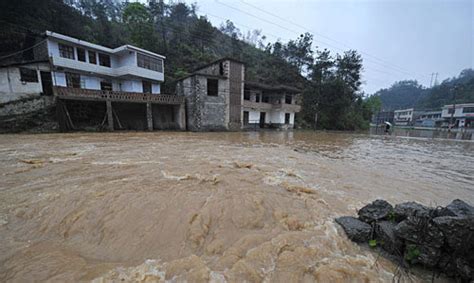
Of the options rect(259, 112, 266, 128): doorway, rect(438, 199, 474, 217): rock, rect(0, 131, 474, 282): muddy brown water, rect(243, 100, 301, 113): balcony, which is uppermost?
rect(243, 100, 301, 113): balcony

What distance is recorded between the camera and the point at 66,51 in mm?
18016

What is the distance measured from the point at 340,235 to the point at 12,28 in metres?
30.6

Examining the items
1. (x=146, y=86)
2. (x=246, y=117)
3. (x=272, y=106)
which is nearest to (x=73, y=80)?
(x=146, y=86)

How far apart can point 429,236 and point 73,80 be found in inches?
988

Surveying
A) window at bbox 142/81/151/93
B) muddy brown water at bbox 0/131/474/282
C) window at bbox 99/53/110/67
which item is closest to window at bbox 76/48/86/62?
window at bbox 99/53/110/67

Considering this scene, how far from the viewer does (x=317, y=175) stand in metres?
6.27

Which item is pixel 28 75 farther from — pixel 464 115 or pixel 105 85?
pixel 464 115

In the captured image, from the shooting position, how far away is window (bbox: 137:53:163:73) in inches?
831

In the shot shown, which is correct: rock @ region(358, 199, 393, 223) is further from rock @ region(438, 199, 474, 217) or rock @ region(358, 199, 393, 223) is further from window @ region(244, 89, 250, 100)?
window @ region(244, 89, 250, 100)

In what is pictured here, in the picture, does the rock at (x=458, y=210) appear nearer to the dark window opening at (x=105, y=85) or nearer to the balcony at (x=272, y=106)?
the balcony at (x=272, y=106)

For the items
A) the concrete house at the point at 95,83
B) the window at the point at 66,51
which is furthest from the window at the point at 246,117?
the window at the point at 66,51

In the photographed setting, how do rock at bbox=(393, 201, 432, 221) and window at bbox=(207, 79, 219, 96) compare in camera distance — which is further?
window at bbox=(207, 79, 219, 96)

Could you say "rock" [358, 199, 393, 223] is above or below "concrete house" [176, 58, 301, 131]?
below

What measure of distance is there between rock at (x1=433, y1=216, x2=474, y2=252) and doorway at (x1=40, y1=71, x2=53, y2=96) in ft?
77.5
